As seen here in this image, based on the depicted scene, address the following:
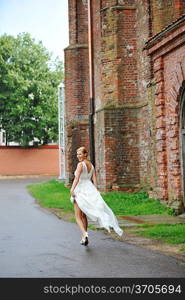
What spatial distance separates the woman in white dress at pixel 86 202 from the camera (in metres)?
9.73

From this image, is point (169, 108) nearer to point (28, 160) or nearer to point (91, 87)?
point (91, 87)

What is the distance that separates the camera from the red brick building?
14.1 m

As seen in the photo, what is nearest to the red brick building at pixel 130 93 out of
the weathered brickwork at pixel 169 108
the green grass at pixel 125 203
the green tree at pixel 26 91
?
the weathered brickwork at pixel 169 108

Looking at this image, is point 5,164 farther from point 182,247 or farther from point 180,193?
point 182,247

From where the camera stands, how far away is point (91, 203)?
981 centimetres

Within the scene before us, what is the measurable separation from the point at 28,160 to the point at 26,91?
6199 mm

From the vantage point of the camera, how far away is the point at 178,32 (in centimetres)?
1323

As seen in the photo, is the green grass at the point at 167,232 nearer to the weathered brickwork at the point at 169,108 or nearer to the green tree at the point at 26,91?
the weathered brickwork at the point at 169,108

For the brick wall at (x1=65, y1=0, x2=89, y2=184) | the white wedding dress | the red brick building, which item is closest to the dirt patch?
the white wedding dress

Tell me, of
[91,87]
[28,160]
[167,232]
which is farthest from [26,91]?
[167,232]

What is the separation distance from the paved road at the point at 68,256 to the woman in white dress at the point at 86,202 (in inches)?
15.0

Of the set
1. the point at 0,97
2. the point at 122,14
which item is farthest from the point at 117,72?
the point at 0,97

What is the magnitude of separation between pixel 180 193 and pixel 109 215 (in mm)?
4450

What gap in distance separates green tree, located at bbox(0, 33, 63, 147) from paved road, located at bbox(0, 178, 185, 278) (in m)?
33.7
